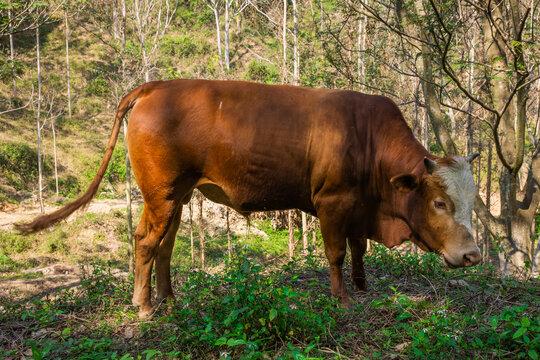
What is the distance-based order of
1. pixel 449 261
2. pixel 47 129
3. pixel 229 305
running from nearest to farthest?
pixel 229 305 < pixel 449 261 < pixel 47 129

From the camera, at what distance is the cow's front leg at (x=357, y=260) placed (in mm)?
5078

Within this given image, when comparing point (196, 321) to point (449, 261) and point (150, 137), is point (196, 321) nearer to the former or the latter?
point (150, 137)

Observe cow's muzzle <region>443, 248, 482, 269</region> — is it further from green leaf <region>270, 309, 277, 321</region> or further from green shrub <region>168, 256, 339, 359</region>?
green leaf <region>270, 309, 277, 321</region>

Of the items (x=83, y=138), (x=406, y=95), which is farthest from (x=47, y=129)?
(x=406, y=95)

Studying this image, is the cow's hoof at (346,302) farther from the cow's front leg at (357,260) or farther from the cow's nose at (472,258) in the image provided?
the cow's nose at (472,258)

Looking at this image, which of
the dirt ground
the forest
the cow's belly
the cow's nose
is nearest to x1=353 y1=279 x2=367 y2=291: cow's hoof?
the forest

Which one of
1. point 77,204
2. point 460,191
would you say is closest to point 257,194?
point 77,204

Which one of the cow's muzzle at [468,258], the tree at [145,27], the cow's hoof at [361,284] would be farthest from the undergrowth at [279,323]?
the tree at [145,27]

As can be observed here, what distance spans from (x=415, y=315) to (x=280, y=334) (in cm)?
132

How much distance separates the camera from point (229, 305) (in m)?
3.87

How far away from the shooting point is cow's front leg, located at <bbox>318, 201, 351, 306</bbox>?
4562mm

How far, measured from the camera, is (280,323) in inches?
140

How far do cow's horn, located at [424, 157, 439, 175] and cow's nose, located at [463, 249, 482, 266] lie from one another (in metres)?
0.84

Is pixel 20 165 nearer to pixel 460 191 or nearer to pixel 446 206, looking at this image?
pixel 446 206
